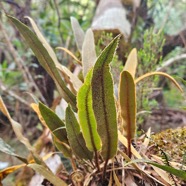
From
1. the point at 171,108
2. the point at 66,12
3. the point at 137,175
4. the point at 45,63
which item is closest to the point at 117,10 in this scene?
the point at 66,12

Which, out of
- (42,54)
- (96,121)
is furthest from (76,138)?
(42,54)

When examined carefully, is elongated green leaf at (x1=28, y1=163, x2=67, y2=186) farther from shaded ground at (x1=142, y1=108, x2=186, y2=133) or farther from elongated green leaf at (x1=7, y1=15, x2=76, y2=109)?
shaded ground at (x1=142, y1=108, x2=186, y2=133)

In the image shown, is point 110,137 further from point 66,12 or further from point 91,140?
point 66,12

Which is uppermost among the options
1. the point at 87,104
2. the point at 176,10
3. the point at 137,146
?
the point at 87,104

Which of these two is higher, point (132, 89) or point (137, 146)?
point (132, 89)

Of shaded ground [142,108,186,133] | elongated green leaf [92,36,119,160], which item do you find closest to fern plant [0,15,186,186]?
elongated green leaf [92,36,119,160]

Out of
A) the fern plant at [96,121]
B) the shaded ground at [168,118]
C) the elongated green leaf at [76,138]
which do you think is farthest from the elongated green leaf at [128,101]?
the shaded ground at [168,118]
